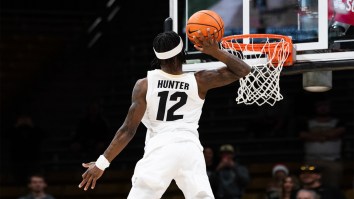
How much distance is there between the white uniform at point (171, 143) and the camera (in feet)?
19.9

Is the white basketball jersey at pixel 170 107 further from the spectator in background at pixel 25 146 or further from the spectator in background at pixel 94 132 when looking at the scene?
the spectator in background at pixel 25 146

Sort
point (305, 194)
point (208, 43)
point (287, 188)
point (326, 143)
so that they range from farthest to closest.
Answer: point (326, 143) → point (287, 188) → point (305, 194) → point (208, 43)

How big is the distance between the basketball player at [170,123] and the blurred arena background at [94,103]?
18.7 feet

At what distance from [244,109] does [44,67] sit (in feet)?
14.0

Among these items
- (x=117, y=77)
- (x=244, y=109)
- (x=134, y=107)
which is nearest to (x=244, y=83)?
(x=134, y=107)

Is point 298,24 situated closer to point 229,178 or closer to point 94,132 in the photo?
point 229,178

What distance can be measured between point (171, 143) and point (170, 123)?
0.14 m

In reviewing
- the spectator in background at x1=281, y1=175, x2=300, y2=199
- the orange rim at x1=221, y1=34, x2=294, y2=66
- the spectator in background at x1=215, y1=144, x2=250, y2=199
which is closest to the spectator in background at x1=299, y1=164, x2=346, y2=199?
the spectator in background at x1=281, y1=175, x2=300, y2=199

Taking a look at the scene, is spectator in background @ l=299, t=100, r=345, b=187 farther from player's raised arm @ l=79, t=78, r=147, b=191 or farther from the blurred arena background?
player's raised arm @ l=79, t=78, r=147, b=191

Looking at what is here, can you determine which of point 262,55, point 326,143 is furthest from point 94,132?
point 262,55

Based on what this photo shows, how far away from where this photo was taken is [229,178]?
10859mm

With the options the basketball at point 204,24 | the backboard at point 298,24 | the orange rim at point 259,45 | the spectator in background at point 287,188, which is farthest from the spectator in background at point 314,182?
the basketball at point 204,24

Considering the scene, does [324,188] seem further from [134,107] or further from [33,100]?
[33,100]

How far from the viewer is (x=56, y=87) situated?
52.8 ft
